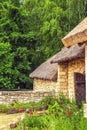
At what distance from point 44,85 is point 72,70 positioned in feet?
18.1

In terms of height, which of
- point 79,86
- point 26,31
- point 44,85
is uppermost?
point 26,31

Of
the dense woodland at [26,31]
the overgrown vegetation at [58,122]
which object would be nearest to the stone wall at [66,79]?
the overgrown vegetation at [58,122]

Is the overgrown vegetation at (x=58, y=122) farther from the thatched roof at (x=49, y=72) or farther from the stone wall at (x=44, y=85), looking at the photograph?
the stone wall at (x=44, y=85)

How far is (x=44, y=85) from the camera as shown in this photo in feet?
65.8

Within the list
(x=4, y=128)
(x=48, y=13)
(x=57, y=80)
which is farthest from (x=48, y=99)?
(x=48, y=13)

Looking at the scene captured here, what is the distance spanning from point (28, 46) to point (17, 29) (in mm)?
1852

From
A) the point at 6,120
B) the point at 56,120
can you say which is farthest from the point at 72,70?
the point at 56,120

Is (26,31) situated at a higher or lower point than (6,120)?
higher

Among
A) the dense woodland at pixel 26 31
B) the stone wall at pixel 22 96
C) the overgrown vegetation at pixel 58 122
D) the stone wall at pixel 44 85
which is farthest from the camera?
the dense woodland at pixel 26 31

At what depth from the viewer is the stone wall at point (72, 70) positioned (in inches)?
534

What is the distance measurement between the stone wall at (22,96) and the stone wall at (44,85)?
3.75 ft

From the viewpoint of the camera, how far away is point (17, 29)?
2534cm

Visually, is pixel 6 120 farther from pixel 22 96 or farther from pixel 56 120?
pixel 56 120

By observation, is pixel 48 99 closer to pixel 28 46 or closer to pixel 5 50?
pixel 5 50
